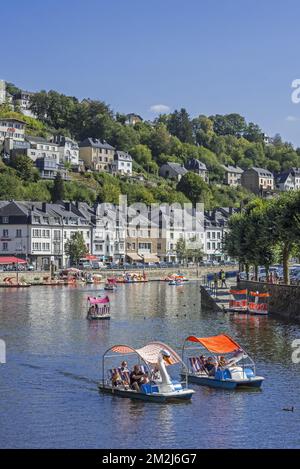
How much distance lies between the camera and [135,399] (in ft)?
143

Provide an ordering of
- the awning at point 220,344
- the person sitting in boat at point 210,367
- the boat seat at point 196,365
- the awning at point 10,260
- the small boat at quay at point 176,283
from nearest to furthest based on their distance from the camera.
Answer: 1. the person sitting in boat at point 210,367
2. the awning at point 220,344
3. the boat seat at point 196,365
4. the awning at point 10,260
5. the small boat at quay at point 176,283

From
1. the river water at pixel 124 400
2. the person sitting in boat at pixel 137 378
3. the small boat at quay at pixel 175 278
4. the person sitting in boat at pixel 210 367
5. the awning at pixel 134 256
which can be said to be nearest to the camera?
the river water at pixel 124 400

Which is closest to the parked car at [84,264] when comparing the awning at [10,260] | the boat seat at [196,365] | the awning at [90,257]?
the awning at [90,257]

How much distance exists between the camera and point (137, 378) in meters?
44.5

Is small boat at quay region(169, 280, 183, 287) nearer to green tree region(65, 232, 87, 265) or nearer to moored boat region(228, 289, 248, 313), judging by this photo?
green tree region(65, 232, 87, 265)

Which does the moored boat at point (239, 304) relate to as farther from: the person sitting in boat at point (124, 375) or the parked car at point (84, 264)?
the parked car at point (84, 264)

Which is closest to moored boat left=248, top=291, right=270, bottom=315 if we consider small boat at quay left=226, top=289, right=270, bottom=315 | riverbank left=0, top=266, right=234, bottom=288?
small boat at quay left=226, top=289, right=270, bottom=315

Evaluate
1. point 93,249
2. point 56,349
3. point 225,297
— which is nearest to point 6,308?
point 225,297

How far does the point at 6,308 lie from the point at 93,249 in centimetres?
8804

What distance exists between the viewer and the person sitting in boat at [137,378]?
145 feet

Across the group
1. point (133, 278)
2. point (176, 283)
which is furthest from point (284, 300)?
point (133, 278)

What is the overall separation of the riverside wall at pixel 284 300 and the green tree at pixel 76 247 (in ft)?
262

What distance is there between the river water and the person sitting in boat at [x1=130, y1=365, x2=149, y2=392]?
1094 mm
